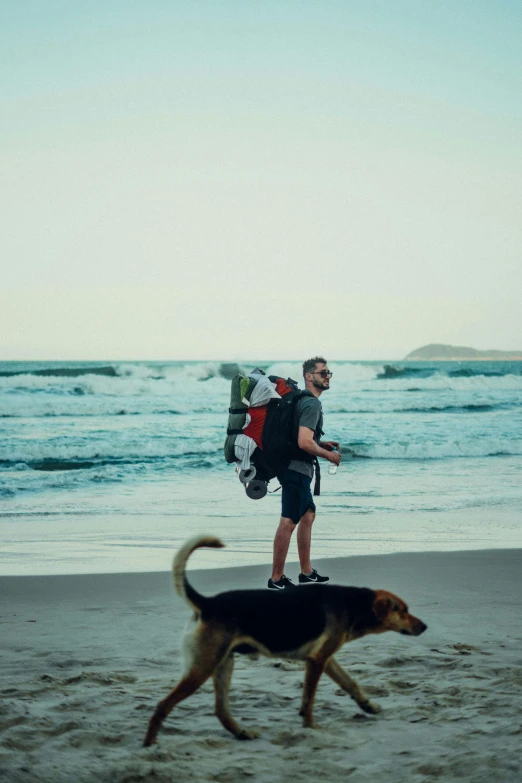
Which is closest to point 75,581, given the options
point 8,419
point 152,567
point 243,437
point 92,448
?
point 152,567

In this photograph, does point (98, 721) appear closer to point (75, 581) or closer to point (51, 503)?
point (75, 581)

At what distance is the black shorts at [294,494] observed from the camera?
599cm

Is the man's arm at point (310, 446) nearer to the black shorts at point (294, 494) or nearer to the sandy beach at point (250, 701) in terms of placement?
the black shorts at point (294, 494)

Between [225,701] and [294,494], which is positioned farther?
[294,494]

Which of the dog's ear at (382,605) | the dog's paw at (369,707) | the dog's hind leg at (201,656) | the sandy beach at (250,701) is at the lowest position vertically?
the sandy beach at (250,701)

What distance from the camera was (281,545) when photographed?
591cm

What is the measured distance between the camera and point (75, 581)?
21.3 feet

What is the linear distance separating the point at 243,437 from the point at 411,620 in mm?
2553

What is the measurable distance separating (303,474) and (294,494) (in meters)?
0.16

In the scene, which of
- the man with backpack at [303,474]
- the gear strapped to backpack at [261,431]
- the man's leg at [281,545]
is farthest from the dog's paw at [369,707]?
the gear strapped to backpack at [261,431]

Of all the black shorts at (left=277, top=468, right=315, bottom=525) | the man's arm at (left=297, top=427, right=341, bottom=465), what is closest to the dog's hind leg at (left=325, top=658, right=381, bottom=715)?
the man's arm at (left=297, top=427, right=341, bottom=465)

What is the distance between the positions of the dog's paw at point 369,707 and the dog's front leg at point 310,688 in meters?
0.26

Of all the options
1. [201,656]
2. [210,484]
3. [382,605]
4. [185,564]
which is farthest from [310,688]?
[210,484]

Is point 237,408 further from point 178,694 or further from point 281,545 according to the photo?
point 178,694
